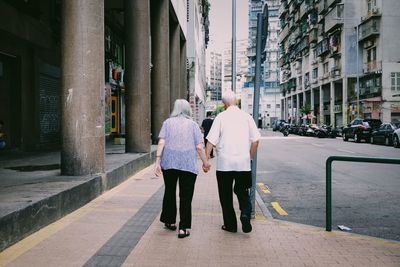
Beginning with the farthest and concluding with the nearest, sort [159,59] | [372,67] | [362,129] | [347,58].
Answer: [347,58] → [372,67] → [362,129] → [159,59]

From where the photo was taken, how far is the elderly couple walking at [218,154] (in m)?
5.75

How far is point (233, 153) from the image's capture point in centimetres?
576

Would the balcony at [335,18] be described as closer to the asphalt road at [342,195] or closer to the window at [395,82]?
the window at [395,82]

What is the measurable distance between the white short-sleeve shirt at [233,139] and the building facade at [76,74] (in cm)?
361

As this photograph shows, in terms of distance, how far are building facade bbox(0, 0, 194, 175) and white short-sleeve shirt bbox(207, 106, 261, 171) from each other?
11.8 feet

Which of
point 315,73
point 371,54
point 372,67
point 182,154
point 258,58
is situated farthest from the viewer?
point 315,73

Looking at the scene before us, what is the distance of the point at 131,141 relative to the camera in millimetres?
14891

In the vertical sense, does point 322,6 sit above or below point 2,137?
above

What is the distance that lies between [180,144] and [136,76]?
31.2ft

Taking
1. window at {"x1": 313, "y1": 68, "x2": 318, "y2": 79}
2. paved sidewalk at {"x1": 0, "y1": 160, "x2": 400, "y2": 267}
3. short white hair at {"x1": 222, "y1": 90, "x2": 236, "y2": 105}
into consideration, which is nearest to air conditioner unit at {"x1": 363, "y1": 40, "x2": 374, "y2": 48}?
window at {"x1": 313, "y1": 68, "x2": 318, "y2": 79}

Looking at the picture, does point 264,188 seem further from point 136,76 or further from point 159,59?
point 159,59

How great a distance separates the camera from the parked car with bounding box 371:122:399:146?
28219 millimetres

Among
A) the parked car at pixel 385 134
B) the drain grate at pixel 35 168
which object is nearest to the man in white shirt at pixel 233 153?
the drain grate at pixel 35 168

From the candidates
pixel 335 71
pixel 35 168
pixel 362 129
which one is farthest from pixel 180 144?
pixel 335 71
